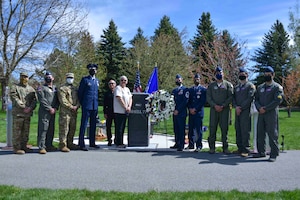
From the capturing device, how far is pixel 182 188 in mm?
5398

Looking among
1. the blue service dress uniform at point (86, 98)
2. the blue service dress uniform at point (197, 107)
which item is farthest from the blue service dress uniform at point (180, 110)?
the blue service dress uniform at point (86, 98)

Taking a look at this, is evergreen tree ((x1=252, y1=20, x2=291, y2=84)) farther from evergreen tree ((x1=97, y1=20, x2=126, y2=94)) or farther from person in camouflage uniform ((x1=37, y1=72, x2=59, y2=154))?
person in camouflage uniform ((x1=37, y1=72, x2=59, y2=154))

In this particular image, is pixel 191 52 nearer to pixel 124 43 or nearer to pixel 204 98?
pixel 124 43

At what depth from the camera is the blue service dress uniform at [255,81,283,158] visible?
7590 millimetres

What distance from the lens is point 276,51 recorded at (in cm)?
4791

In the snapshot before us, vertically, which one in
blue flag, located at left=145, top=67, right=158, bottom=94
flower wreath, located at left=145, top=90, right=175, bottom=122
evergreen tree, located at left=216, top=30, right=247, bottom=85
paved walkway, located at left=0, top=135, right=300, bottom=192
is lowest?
paved walkway, located at left=0, top=135, right=300, bottom=192

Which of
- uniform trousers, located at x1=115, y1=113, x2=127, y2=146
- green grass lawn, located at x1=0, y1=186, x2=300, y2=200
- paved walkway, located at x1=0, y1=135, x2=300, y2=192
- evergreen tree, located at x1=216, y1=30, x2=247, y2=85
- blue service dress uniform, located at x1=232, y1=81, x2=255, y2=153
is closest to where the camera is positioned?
green grass lawn, located at x1=0, y1=186, x2=300, y2=200

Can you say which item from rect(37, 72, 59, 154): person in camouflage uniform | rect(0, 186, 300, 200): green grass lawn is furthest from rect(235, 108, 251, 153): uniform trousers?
rect(37, 72, 59, 154): person in camouflage uniform

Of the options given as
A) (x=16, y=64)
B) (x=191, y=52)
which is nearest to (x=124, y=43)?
(x=191, y=52)

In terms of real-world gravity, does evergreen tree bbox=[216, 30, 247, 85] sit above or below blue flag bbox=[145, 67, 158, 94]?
above

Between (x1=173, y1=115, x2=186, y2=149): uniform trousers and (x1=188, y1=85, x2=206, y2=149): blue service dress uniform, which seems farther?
(x1=173, y1=115, x2=186, y2=149): uniform trousers

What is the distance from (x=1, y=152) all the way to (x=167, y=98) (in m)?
4.34

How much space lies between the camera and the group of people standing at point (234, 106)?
7.69 metres

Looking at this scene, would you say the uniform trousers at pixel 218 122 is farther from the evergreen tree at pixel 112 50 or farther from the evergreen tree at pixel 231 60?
the evergreen tree at pixel 112 50
